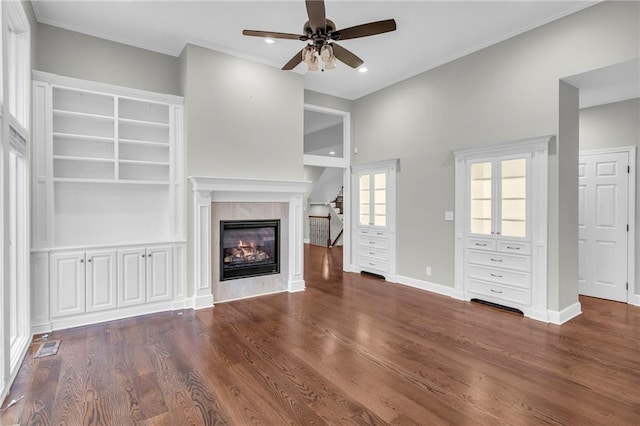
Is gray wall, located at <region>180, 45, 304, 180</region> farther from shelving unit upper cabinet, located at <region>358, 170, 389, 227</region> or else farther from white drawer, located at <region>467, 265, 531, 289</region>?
white drawer, located at <region>467, 265, 531, 289</region>

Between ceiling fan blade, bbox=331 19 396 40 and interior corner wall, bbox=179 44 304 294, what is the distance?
7.03 feet

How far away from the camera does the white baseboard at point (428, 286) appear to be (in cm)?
500

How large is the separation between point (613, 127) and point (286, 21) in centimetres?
497

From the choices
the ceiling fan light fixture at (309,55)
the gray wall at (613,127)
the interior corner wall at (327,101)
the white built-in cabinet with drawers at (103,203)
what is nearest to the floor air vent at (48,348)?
the white built-in cabinet with drawers at (103,203)

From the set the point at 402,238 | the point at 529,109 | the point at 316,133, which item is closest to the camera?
the point at 529,109

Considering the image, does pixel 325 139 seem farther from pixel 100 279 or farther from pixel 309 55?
pixel 100 279

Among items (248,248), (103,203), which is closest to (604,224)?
(248,248)

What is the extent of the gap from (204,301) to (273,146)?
245 cm

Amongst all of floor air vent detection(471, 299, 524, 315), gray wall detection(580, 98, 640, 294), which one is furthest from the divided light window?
gray wall detection(580, 98, 640, 294)

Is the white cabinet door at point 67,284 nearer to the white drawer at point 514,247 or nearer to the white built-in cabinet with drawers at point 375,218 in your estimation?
the white built-in cabinet with drawers at point 375,218

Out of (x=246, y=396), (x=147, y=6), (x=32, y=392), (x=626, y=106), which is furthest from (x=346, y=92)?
(x=32, y=392)

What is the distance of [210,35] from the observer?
427 centimetres

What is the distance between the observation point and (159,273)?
430 cm

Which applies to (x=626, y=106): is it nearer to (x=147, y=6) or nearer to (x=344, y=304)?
(x=344, y=304)
